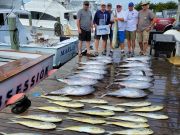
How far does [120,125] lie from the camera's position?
3768 millimetres

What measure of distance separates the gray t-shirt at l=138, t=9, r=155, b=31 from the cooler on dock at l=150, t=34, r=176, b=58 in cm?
51

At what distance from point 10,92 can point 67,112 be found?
6.01 feet

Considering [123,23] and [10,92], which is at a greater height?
[123,23]

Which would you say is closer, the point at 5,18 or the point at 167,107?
the point at 167,107

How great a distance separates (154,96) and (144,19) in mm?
4049

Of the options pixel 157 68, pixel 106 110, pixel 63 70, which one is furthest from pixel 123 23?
pixel 106 110

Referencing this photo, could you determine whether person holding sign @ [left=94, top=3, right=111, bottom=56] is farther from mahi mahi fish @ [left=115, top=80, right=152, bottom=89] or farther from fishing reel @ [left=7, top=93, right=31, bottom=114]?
fishing reel @ [left=7, top=93, right=31, bottom=114]

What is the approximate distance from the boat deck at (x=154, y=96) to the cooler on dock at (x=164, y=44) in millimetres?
696

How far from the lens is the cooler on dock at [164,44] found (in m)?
8.85

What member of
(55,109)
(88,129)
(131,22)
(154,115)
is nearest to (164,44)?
(131,22)

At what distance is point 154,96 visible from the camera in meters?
5.14

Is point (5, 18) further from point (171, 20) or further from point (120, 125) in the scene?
point (171, 20)

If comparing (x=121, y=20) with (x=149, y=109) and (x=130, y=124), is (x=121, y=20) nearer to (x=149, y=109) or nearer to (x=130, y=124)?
(x=149, y=109)

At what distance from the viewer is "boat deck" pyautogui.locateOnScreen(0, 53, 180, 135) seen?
12.1 feet
